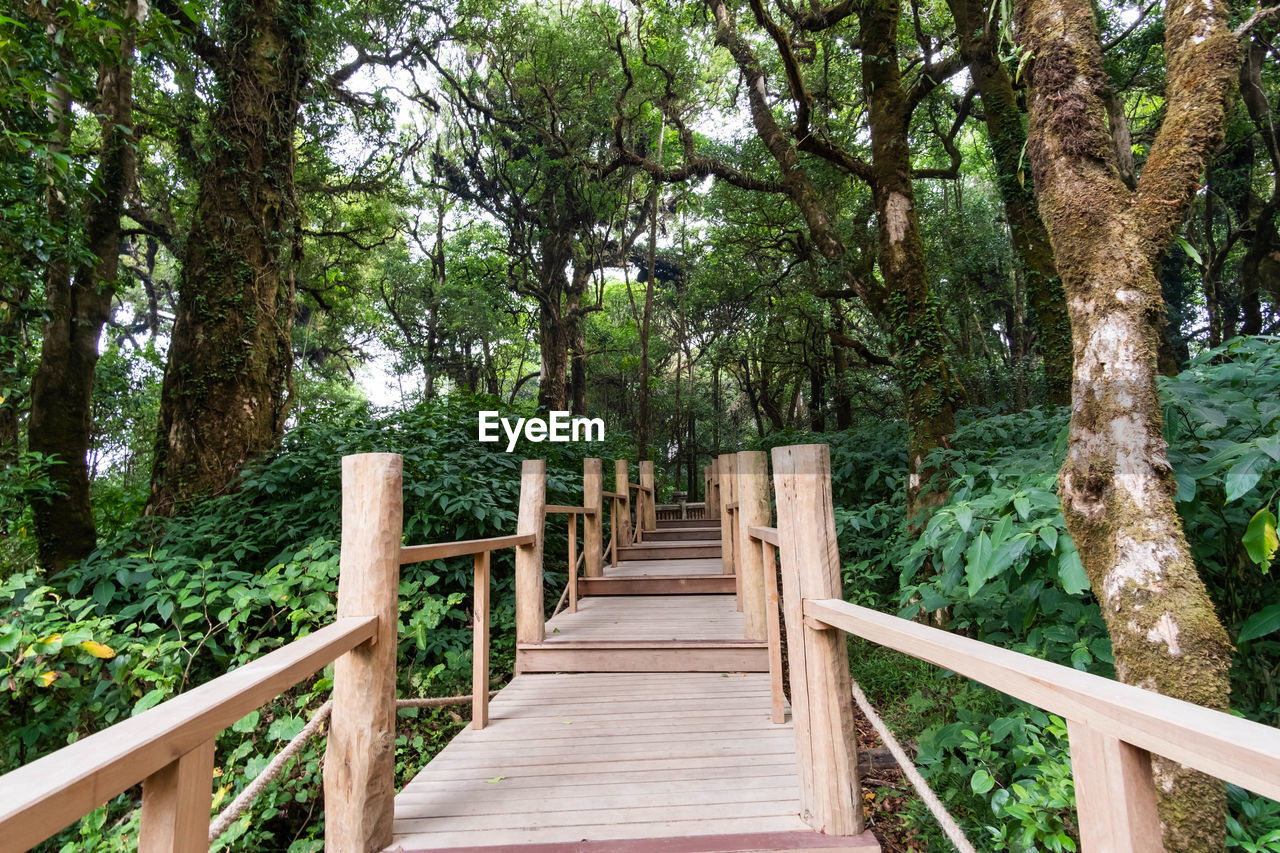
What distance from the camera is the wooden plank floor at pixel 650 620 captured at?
363cm

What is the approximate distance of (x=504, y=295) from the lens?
14.7 meters

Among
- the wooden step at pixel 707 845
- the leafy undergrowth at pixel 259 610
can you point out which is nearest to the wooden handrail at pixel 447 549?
the leafy undergrowth at pixel 259 610

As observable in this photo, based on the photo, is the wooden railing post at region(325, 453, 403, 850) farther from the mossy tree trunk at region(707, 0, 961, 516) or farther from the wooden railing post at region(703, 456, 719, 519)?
the wooden railing post at region(703, 456, 719, 519)

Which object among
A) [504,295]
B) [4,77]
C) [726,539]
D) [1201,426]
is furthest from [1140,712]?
[504,295]

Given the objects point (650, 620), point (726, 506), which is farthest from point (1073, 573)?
point (726, 506)

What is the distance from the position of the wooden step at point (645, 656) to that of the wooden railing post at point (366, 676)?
164 cm

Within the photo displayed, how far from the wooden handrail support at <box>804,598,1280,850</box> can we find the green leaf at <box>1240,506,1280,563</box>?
0.93 meters

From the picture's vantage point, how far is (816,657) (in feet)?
5.49

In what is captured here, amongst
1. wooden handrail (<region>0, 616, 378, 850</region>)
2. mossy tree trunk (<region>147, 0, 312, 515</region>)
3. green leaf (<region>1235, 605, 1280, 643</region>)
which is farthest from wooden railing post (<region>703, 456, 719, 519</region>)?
wooden handrail (<region>0, 616, 378, 850</region>)

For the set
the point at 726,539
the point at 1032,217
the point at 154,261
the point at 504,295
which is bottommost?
the point at 726,539

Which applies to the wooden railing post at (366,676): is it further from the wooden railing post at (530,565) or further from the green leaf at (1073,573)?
the green leaf at (1073,573)

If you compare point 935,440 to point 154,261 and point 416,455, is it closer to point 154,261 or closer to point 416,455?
point 416,455

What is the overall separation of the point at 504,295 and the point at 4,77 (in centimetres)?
1158

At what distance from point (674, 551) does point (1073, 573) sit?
16.2 ft
